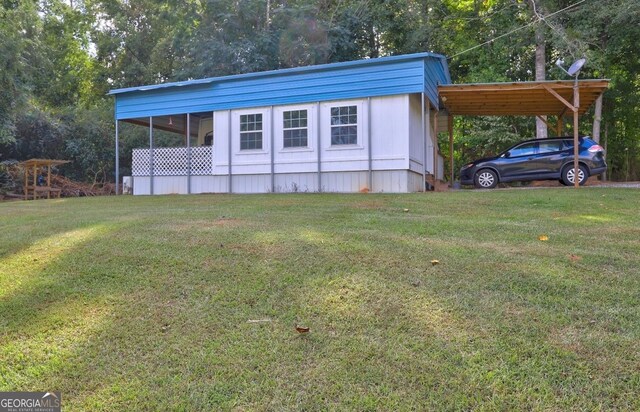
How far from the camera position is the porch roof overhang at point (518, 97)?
462 inches

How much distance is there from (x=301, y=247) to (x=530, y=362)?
2.39m

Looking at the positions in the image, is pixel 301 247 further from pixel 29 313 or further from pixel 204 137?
pixel 204 137

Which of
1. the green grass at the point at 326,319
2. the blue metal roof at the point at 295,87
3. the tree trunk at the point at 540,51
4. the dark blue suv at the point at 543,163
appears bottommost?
the green grass at the point at 326,319

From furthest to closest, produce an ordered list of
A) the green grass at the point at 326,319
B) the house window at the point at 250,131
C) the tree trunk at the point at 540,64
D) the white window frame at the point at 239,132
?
the tree trunk at the point at 540,64 < the house window at the point at 250,131 < the white window frame at the point at 239,132 < the green grass at the point at 326,319

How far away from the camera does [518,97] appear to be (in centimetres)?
1311

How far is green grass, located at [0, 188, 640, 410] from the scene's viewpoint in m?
2.30

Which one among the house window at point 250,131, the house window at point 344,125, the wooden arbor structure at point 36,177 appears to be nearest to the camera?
the house window at point 344,125

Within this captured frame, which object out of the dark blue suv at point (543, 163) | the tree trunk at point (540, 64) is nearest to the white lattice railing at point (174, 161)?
the dark blue suv at point (543, 163)

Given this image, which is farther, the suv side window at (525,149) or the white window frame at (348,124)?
the suv side window at (525,149)

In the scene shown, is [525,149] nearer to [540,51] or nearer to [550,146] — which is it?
[550,146]

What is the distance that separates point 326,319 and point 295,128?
1074cm

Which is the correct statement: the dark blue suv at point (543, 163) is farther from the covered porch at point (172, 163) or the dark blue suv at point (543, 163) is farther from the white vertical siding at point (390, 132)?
the covered porch at point (172, 163)

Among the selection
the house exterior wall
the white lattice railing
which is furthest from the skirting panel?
the white lattice railing

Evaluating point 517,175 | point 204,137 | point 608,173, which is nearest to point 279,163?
point 204,137
